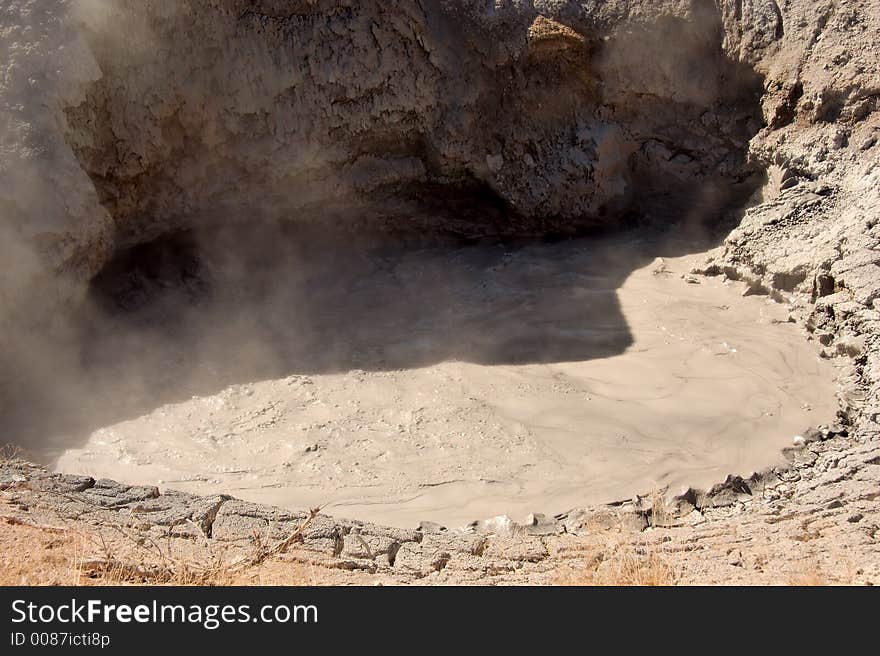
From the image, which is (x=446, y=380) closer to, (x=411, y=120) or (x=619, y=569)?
(x=411, y=120)

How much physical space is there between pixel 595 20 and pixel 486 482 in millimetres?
3316

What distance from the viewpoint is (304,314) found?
18.7ft

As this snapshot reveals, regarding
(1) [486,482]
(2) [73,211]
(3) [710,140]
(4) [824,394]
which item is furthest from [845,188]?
(2) [73,211]

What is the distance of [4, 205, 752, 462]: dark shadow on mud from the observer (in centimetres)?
493

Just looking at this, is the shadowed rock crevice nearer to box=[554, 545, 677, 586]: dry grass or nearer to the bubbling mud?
the bubbling mud

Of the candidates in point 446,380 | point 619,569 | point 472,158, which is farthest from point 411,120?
point 619,569

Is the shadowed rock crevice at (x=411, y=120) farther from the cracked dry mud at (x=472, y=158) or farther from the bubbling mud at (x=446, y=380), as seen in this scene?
the bubbling mud at (x=446, y=380)

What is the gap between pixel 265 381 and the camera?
16.4 feet

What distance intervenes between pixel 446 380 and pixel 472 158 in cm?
178

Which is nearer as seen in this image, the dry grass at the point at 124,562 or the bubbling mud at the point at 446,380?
the dry grass at the point at 124,562

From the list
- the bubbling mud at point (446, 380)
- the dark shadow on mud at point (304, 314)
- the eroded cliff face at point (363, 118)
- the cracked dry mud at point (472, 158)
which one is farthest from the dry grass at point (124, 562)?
the eroded cliff face at point (363, 118)

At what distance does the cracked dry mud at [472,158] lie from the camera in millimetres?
3725

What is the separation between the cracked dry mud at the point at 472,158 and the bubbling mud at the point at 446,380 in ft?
0.65

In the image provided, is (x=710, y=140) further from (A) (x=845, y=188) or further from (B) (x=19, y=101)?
(B) (x=19, y=101)
